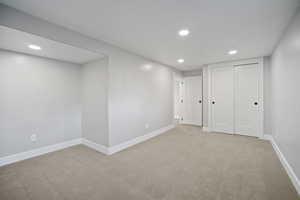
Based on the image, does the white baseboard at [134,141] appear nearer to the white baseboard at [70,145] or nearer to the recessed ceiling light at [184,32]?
the white baseboard at [70,145]

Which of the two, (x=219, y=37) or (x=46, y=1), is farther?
(x=219, y=37)

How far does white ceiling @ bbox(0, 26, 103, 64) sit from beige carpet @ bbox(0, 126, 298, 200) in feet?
7.06

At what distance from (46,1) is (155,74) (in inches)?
122

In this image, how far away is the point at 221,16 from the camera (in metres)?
1.84

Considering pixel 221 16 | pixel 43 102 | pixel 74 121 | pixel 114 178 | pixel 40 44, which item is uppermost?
pixel 221 16

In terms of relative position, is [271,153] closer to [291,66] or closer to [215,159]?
[215,159]

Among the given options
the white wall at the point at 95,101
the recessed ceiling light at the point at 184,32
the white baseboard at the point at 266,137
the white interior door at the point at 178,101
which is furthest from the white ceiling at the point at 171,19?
the white interior door at the point at 178,101

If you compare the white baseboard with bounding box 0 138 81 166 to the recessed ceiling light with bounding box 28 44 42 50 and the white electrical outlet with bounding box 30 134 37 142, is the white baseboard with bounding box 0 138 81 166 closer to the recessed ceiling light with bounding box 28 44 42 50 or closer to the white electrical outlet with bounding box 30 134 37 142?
the white electrical outlet with bounding box 30 134 37 142

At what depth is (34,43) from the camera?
2.15 m

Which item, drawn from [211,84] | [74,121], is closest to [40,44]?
[74,121]

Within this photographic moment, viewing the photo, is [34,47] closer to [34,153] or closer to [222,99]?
[34,153]

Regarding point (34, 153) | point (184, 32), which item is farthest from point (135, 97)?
point (34, 153)

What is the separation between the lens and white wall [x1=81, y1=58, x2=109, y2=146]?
2.93m

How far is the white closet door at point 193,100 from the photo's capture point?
18.4ft
